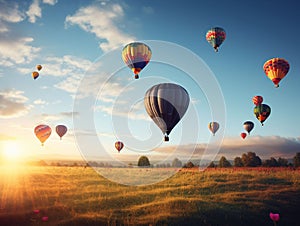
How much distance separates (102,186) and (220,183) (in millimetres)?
12192

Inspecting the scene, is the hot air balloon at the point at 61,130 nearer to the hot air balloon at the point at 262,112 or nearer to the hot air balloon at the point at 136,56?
the hot air balloon at the point at 136,56

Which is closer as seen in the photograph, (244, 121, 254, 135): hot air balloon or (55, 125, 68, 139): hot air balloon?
(55, 125, 68, 139): hot air balloon

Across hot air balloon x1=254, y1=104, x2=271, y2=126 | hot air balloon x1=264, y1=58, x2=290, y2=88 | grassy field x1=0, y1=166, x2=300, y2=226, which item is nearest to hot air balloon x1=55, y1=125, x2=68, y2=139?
grassy field x1=0, y1=166, x2=300, y2=226

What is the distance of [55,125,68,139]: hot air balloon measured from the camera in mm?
55781

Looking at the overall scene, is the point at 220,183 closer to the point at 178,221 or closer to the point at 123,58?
the point at 178,221

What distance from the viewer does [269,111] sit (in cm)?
5278

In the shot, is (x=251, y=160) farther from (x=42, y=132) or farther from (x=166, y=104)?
(x=42, y=132)

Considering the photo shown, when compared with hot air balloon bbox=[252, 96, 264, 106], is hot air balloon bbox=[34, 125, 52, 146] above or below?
below

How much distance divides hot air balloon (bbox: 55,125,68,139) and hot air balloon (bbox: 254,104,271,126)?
37.0 metres

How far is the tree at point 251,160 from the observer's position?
6334cm

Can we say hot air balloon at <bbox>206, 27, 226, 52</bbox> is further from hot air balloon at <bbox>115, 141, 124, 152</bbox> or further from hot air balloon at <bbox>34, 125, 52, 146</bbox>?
hot air balloon at <bbox>34, 125, 52, 146</bbox>

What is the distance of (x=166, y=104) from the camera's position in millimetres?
32219

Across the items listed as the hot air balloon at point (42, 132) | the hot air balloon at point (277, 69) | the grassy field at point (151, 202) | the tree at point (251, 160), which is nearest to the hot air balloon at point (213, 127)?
the tree at point (251, 160)

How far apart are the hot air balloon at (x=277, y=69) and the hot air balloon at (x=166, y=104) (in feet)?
59.9
